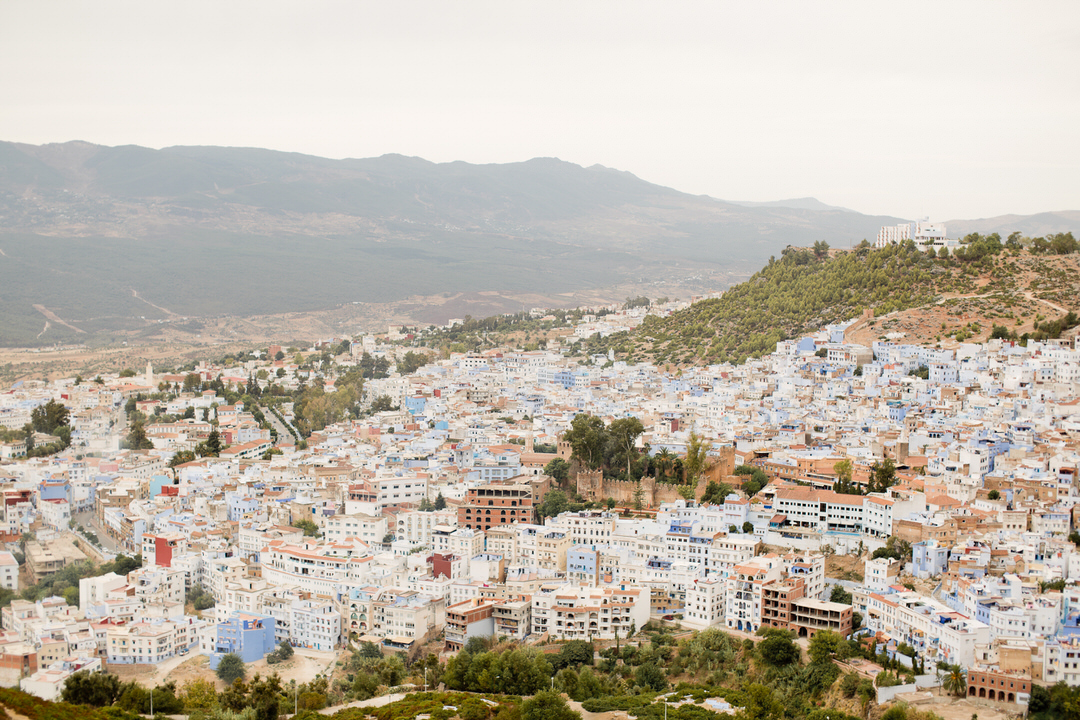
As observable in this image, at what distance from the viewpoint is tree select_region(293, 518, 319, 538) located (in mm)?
22750

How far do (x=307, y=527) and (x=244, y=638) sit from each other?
190 inches

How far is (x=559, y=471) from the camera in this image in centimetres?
2339

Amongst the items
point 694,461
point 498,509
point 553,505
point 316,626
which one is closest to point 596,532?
point 553,505

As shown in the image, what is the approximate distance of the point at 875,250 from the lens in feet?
133

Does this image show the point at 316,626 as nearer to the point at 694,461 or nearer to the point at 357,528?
the point at 357,528

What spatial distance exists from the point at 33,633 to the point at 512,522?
323 inches

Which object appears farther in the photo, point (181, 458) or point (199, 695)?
point (181, 458)

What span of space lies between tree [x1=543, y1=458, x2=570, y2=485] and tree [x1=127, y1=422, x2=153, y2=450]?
12.4 m

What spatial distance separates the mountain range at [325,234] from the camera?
75000mm

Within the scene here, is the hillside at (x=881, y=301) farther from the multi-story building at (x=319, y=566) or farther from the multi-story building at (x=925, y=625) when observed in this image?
the multi-story building at (x=319, y=566)

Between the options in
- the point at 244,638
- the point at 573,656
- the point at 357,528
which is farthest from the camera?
the point at 357,528

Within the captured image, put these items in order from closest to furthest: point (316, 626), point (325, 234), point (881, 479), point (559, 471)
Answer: point (316, 626) < point (881, 479) < point (559, 471) < point (325, 234)

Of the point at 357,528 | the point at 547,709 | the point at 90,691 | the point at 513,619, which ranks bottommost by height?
the point at 90,691

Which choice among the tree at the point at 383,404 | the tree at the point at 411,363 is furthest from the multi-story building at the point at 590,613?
the tree at the point at 411,363
